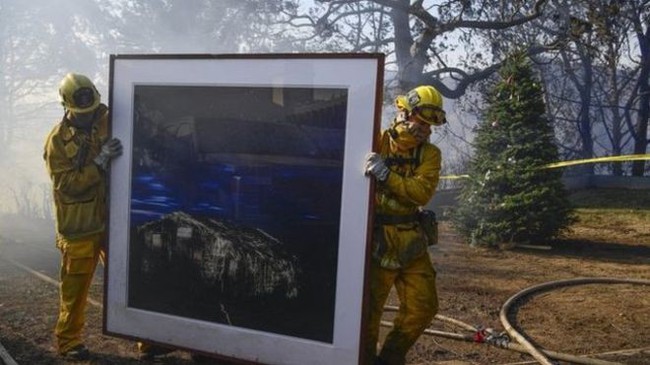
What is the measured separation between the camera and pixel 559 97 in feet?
70.5

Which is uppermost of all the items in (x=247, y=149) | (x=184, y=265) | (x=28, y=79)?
(x=28, y=79)

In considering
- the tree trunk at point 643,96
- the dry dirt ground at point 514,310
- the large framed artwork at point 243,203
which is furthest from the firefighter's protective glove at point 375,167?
the tree trunk at point 643,96

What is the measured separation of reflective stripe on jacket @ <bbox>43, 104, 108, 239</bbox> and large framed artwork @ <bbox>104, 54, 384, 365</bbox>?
1.01ft

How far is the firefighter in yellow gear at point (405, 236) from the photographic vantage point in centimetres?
363

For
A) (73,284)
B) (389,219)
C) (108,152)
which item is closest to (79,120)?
(108,152)

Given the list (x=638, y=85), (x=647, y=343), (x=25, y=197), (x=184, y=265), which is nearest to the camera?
(x=184, y=265)

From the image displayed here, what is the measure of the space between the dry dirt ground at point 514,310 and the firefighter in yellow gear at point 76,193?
347mm

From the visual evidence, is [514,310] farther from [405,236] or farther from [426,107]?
[426,107]

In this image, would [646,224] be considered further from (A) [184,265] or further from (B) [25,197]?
(B) [25,197]

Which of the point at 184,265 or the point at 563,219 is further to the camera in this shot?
the point at 563,219

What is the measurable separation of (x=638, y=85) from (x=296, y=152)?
18.7 meters

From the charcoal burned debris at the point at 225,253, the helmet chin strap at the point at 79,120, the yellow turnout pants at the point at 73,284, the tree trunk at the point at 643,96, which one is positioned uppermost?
the tree trunk at the point at 643,96

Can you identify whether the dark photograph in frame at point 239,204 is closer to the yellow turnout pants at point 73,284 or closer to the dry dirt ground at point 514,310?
the yellow turnout pants at point 73,284

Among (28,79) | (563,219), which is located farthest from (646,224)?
(28,79)
